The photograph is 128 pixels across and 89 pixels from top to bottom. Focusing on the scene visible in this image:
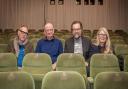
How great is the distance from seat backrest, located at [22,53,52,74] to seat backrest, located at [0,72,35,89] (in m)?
1.42

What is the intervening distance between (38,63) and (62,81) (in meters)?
1.54

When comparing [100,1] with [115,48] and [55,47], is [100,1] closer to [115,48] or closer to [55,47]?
[115,48]

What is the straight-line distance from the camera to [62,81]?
15.8 feet

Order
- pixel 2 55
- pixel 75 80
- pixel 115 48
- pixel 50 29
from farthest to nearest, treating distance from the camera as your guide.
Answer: pixel 115 48, pixel 50 29, pixel 2 55, pixel 75 80

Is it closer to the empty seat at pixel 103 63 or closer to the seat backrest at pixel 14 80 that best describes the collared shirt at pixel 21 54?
the empty seat at pixel 103 63

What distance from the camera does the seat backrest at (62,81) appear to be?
4766 millimetres

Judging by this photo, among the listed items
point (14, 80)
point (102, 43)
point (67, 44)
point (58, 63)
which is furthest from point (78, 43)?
point (14, 80)

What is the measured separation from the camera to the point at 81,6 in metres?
16.3

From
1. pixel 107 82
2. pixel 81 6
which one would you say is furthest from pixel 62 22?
pixel 107 82

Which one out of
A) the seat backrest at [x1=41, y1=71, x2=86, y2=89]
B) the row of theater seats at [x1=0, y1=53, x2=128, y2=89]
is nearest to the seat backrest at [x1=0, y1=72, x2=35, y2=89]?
the seat backrest at [x1=41, y1=71, x2=86, y2=89]

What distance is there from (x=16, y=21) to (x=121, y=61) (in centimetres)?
962

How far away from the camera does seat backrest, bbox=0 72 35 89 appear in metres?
4.78

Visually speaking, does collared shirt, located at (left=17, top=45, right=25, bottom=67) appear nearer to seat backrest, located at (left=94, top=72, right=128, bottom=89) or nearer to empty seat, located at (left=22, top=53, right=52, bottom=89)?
empty seat, located at (left=22, top=53, right=52, bottom=89)

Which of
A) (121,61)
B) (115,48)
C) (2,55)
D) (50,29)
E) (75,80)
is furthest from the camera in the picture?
(115,48)
